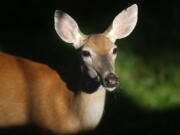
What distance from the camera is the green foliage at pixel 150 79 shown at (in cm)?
732

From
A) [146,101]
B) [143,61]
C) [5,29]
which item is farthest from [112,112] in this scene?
[5,29]

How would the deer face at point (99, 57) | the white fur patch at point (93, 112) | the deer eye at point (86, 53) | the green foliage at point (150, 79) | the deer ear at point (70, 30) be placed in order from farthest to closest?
the green foliage at point (150, 79) → the deer ear at point (70, 30) → the white fur patch at point (93, 112) → the deer eye at point (86, 53) → the deer face at point (99, 57)

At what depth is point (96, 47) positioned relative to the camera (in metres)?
5.70

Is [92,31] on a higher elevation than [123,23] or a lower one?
lower

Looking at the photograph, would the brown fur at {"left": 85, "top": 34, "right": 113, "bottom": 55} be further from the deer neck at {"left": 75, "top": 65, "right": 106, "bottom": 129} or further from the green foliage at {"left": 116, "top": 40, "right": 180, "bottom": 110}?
the green foliage at {"left": 116, "top": 40, "right": 180, "bottom": 110}

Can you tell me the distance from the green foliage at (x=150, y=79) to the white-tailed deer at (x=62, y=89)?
149cm

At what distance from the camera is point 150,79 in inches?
307

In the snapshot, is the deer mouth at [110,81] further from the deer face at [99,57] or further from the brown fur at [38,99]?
the brown fur at [38,99]

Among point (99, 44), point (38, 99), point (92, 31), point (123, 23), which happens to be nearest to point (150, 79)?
point (92, 31)

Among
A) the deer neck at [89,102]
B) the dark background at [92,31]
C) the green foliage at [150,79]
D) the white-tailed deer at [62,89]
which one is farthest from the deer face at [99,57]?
the green foliage at [150,79]

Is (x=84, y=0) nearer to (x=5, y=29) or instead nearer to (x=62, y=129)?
(x=5, y=29)

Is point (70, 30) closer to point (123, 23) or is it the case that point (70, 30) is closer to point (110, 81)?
point (123, 23)

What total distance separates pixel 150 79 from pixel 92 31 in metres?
1.36

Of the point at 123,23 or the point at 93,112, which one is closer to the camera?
the point at 93,112
